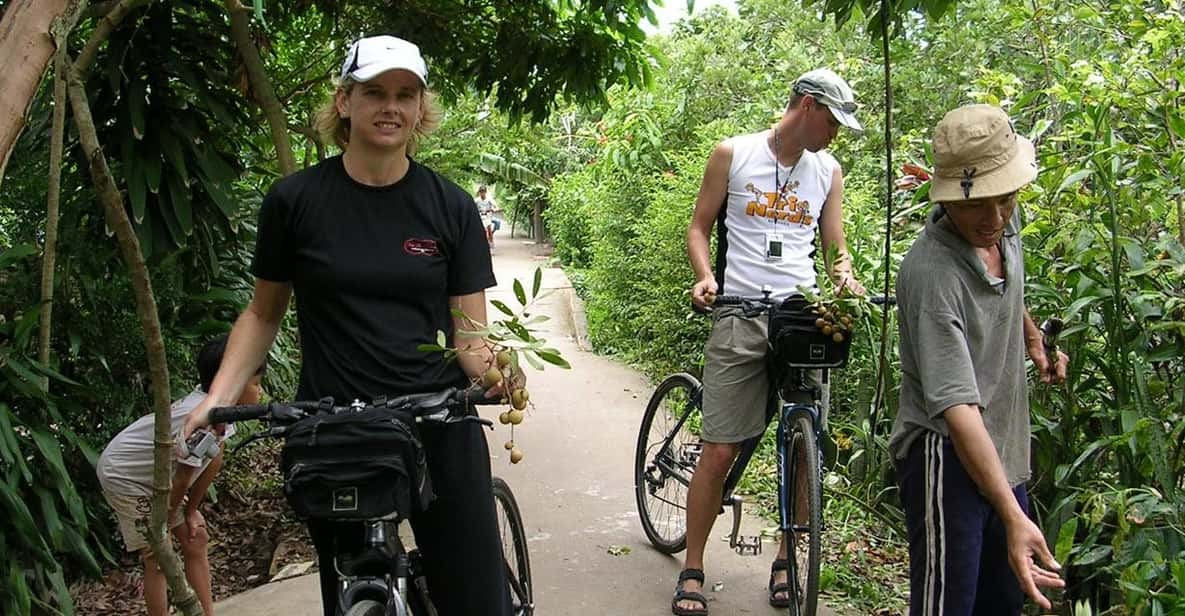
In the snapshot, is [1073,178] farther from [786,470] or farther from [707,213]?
[786,470]

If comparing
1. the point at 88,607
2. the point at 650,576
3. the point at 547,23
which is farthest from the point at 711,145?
the point at 88,607

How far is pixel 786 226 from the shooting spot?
4086mm

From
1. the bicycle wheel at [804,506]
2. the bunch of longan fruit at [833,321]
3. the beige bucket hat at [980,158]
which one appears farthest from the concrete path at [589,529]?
the beige bucket hat at [980,158]

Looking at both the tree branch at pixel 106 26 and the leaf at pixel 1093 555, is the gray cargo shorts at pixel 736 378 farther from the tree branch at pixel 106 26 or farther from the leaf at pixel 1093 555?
the tree branch at pixel 106 26

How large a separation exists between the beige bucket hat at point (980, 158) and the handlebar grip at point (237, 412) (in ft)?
5.44

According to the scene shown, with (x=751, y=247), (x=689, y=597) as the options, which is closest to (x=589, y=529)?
(x=689, y=597)

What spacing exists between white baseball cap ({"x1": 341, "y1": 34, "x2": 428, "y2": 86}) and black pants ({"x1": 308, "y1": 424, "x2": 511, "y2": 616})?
0.89 meters

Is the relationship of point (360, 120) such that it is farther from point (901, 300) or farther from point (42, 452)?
point (42, 452)

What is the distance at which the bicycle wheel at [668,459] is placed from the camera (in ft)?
15.8

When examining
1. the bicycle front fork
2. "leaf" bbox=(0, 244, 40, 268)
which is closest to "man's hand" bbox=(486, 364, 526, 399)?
the bicycle front fork

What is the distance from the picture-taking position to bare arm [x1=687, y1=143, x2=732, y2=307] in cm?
407

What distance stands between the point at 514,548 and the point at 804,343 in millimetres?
1253

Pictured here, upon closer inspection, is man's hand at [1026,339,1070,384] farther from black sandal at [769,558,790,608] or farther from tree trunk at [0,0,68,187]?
tree trunk at [0,0,68,187]

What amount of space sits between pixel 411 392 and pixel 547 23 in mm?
4003
